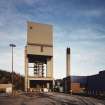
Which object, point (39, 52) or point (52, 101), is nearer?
point (52, 101)

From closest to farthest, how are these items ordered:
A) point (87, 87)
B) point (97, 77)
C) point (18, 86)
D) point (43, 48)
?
point (97, 77), point (87, 87), point (43, 48), point (18, 86)

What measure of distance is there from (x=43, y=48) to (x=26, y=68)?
1073 cm

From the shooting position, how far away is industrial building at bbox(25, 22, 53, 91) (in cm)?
10588

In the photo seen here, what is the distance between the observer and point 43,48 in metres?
108

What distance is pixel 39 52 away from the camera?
108 meters

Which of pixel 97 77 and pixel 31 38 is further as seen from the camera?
pixel 31 38

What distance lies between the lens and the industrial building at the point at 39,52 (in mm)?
105875

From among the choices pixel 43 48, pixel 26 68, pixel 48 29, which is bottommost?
pixel 26 68

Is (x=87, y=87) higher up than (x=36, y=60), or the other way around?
(x=36, y=60)

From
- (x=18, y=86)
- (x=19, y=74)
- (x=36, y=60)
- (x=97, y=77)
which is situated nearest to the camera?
(x=97, y=77)

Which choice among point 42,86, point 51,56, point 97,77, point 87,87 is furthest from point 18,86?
point 97,77

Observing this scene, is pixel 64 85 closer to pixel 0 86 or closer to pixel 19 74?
pixel 0 86

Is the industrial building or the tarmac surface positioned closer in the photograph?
the tarmac surface

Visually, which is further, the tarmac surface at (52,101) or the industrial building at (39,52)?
the industrial building at (39,52)
